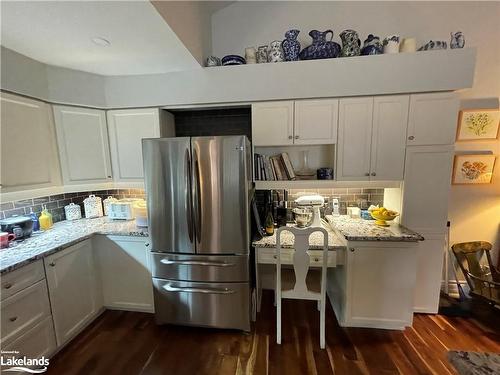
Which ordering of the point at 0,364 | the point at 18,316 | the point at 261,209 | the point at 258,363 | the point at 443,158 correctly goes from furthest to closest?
the point at 261,209
the point at 443,158
the point at 258,363
the point at 18,316
the point at 0,364

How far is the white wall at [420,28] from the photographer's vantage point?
84.4 inches

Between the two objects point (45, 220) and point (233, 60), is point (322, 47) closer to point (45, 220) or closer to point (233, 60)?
point (233, 60)

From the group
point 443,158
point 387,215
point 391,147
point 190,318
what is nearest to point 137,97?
point 190,318

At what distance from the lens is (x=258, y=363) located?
171 cm

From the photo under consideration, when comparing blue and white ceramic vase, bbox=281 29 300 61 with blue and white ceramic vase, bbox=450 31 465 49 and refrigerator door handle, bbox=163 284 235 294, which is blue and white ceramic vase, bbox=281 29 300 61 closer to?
blue and white ceramic vase, bbox=450 31 465 49

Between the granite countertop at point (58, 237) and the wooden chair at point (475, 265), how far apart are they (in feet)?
10.2

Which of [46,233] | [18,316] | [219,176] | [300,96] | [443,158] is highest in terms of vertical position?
[300,96]

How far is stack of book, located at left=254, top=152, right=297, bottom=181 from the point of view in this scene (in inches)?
88.4

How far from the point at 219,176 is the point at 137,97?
1.28 meters

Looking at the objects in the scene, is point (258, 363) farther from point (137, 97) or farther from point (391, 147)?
point (137, 97)

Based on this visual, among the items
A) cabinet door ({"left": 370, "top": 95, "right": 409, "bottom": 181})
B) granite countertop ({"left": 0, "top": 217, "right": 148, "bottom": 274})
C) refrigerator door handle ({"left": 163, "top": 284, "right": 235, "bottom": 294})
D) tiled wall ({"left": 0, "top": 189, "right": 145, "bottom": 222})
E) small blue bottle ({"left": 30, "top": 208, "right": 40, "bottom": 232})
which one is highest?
cabinet door ({"left": 370, "top": 95, "right": 409, "bottom": 181})

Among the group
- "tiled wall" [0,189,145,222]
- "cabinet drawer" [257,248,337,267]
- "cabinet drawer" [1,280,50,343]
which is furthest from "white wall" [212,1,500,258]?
"cabinet drawer" [1,280,50,343]

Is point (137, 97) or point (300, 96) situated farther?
point (137, 97)
